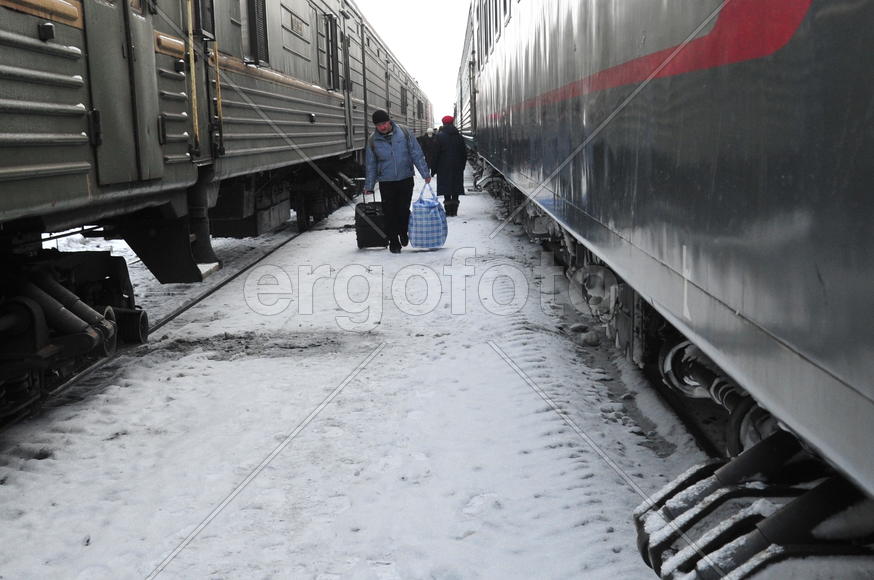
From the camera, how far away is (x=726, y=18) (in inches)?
86.5

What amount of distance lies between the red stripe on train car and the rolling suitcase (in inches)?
255

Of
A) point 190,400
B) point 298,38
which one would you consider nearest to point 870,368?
point 190,400

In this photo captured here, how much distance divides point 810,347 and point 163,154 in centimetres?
429

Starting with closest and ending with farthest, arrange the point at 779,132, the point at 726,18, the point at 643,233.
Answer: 1. the point at 779,132
2. the point at 726,18
3. the point at 643,233

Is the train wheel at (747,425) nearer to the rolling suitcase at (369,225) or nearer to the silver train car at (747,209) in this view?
the silver train car at (747,209)

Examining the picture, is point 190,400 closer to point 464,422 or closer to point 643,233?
point 464,422

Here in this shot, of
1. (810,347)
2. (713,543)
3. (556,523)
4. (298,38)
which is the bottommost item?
(556,523)

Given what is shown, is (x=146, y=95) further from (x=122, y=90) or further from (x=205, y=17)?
(x=205, y=17)

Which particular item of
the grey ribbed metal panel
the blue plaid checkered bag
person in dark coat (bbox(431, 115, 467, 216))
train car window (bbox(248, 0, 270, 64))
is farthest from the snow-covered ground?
person in dark coat (bbox(431, 115, 467, 216))

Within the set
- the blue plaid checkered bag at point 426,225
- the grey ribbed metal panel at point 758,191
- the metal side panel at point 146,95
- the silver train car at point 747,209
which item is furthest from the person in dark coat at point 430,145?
the grey ribbed metal panel at point 758,191

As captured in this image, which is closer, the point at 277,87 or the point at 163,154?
the point at 163,154

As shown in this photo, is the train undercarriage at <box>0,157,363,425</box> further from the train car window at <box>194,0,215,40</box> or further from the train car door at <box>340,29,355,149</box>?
the train car door at <box>340,29,355,149</box>

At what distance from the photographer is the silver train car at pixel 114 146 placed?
356 cm

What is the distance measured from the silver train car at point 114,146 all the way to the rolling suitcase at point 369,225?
3.92 feet
